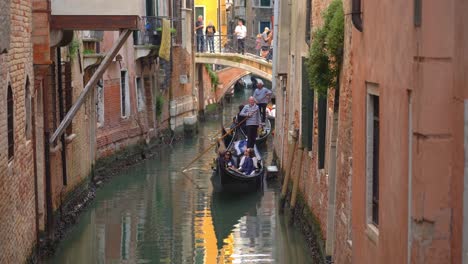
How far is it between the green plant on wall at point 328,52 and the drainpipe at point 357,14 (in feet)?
6.02

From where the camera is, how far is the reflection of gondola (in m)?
13.6

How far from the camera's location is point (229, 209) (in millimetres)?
15094

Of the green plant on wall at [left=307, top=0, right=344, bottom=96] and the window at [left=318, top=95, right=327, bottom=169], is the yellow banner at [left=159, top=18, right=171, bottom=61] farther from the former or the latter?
the green plant on wall at [left=307, top=0, right=344, bottom=96]

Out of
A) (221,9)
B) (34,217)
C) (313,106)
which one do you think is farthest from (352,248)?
(221,9)

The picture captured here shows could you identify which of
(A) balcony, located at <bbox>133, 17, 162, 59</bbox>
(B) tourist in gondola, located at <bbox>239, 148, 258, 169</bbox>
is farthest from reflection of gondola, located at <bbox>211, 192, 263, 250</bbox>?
(A) balcony, located at <bbox>133, 17, 162, 59</bbox>

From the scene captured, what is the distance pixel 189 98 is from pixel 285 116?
10960 millimetres

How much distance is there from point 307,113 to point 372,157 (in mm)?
5568

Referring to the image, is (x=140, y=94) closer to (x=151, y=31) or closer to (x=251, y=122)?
(x=151, y=31)

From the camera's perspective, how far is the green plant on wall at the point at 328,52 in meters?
9.16

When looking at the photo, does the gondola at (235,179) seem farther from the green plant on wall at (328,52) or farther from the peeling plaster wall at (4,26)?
the peeling plaster wall at (4,26)

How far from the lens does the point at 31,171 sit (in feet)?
34.6

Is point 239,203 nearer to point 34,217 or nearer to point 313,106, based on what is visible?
point 313,106

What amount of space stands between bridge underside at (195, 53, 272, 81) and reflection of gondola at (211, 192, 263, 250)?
12015 mm

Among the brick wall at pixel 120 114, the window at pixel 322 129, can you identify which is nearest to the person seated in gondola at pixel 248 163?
the brick wall at pixel 120 114
